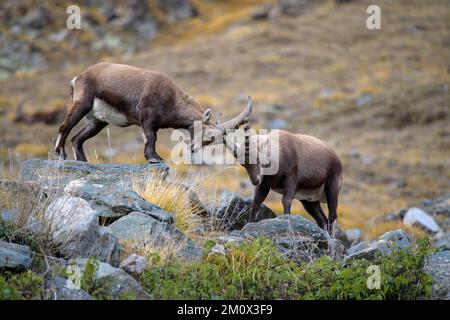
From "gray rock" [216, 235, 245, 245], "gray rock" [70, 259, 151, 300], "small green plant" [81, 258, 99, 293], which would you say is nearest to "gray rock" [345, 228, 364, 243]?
"gray rock" [216, 235, 245, 245]

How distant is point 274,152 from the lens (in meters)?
12.0

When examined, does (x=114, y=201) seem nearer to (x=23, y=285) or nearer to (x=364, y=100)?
(x=23, y=285)

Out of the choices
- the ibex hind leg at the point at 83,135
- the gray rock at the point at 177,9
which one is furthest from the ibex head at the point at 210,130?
the gray rock at the point at 177,9

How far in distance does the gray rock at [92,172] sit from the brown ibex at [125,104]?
959mm

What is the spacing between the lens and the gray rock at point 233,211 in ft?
35.2

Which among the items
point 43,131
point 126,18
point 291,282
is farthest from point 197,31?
point 291,282

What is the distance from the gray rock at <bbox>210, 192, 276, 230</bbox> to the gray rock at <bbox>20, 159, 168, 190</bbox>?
4.22 feet

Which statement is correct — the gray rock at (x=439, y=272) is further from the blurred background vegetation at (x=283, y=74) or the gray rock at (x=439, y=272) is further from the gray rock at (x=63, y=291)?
the blurred background vegetation at (x=283, y=74)

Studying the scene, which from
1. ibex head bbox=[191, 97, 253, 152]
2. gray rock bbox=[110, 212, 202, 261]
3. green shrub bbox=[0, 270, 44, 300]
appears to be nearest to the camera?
green shrub bbox=[0, 270, 44, 300]

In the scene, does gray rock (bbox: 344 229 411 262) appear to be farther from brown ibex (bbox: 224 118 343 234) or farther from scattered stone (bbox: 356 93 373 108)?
scattered stone (bbox: 356 93 373 108)

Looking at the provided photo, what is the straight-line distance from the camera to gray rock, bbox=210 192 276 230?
35.2 feet

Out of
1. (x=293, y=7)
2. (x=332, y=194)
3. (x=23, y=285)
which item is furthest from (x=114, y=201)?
(x=293, y=7)
